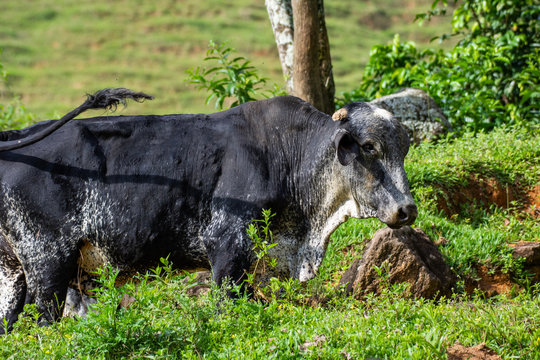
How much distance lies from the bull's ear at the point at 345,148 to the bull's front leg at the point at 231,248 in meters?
0.66

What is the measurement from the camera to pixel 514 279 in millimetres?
6180

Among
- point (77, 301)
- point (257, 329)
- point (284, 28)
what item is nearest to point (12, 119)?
point (284, 28)

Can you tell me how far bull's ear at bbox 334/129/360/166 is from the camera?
172 inches

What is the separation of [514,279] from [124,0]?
31.0m

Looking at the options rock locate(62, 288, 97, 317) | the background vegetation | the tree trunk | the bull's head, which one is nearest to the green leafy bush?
the background vegetation

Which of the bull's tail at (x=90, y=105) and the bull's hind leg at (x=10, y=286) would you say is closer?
the bull's tail at (x=90, y=105)

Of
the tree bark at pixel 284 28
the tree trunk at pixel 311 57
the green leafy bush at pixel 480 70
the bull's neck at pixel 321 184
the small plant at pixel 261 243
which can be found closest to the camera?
the small plant at pixel 261 243

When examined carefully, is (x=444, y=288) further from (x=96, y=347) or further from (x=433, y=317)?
(x=96, y=347)

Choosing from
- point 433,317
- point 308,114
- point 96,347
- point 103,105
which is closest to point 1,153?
point 103,105

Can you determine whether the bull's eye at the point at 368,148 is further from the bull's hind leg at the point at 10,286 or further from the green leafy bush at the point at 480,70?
the green leafy bush at the point at 480,70

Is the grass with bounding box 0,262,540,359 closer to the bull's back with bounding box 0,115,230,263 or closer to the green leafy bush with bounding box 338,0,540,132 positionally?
the bull's back with bounding box 0,115,230,263

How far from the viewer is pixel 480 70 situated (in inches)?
381

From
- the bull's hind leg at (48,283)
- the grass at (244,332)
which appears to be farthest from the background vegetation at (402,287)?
the bull's hind leg at (48,283)

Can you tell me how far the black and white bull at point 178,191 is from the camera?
14.4 feet
